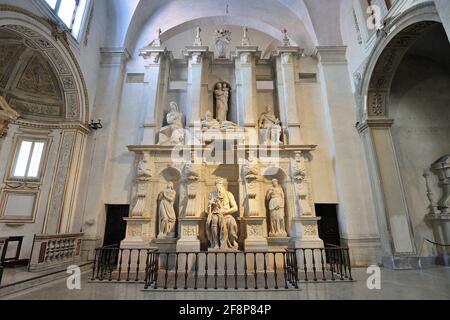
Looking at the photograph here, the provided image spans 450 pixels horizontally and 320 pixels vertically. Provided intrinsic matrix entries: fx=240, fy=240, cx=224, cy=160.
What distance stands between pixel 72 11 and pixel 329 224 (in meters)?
10.9

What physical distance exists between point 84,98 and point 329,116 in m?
8.35

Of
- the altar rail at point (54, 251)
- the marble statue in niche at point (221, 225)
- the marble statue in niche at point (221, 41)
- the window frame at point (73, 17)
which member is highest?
the marble statue in niche at point (221, 41)

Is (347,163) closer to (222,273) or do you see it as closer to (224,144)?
(224,144)

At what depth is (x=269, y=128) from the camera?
26.6ft

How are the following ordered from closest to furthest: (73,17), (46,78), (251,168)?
(251,168) < (46,78) < (73,17)

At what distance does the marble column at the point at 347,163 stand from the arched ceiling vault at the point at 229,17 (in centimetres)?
111

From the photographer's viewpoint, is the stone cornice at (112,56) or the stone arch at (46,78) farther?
the stone cornice at (112,56)

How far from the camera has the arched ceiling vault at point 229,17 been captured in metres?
9.13

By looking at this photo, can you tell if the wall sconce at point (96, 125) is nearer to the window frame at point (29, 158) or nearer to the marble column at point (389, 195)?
the window frame at point (29, 158)

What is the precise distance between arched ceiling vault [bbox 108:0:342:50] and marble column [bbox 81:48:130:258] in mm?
890

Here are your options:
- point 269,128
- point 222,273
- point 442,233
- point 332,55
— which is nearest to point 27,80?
point 269,128

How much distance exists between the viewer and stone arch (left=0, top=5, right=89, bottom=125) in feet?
21.9

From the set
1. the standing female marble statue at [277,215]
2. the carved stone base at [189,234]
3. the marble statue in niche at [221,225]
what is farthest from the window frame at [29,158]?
the standing female marble statue at [277,215]
